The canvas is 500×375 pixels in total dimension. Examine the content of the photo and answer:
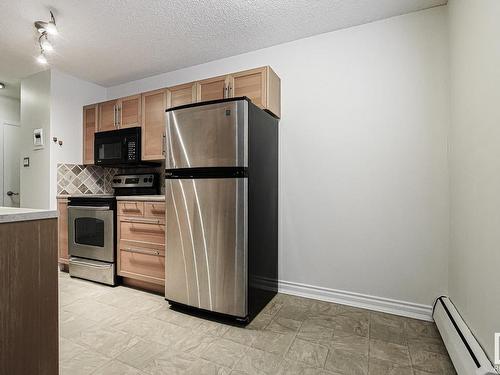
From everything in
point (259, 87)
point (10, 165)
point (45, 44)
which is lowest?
point (10, 165)

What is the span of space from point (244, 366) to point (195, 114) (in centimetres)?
173

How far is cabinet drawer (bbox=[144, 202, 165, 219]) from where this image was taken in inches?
93.7

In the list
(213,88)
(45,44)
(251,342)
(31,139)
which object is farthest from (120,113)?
(251,342)

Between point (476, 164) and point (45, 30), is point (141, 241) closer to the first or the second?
point (45, 30)

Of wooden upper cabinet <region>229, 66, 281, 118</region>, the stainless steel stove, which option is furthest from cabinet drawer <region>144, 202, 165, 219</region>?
wooden upper cabinet <region>229, 66, 281, 118</region>

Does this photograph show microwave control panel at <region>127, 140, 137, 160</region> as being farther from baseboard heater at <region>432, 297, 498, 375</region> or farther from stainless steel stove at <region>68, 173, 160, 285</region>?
baseboard heater at <region>432, 297, 498, 375</region>

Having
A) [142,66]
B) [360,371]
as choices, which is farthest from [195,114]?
[360,371]

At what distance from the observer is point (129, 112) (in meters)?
3.09

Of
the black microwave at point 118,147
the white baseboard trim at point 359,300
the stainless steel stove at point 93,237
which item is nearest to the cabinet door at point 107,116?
the black microwave at point 118,147

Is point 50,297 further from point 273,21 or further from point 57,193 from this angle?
point 57,193

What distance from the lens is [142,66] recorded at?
307 centimetres

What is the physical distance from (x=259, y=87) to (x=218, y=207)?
1.18m

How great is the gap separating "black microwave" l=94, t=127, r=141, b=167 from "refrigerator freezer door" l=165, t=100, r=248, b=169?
110 centimetres

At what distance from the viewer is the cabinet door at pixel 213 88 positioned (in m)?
2.47
